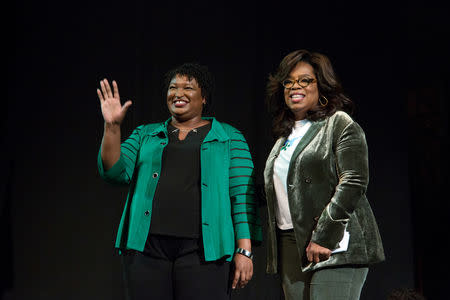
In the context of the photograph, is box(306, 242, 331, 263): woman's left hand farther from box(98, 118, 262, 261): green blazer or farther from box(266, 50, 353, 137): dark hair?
box(266, 50, 353, 137): dark hair

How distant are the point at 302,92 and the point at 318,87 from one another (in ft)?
0.22

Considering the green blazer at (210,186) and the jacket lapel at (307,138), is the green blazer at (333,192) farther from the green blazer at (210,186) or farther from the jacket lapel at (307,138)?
the green blazer at (210,186)

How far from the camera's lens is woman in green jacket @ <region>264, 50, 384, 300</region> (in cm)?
161

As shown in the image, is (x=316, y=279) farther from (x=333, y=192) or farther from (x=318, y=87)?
(x=318, y=87)

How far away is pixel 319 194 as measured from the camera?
1.68 m

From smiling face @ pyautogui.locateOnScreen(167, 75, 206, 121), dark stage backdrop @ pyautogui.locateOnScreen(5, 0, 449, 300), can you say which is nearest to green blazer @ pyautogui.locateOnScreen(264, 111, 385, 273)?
smiling face @ pyautogui.locateOnScreen(167, 75, 206, 121)

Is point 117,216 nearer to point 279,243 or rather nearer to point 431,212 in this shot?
point 279,243

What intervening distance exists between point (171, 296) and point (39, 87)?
1.89 m

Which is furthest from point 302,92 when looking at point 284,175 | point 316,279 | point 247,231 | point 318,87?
point 316,279

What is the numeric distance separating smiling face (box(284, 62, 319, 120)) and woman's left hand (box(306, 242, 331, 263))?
54 cm

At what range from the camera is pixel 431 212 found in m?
3.22

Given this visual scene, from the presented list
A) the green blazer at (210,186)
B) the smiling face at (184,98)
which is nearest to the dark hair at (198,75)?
the smiling face at (184,98)

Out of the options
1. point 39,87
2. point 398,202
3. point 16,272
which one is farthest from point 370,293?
point 39,87

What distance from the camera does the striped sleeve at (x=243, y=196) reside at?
196cm
